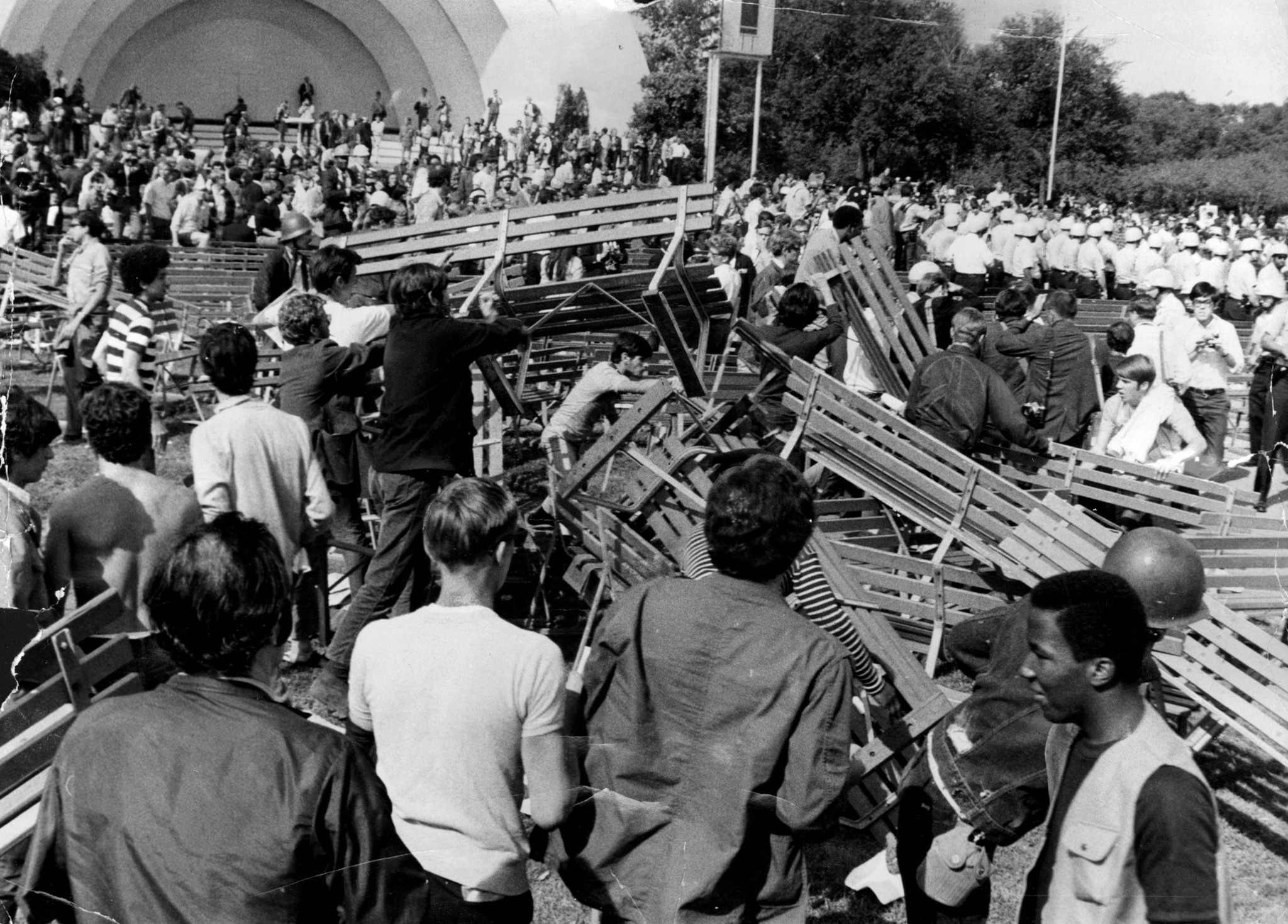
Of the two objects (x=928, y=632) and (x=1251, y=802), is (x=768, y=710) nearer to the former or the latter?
(x=928, y=632)

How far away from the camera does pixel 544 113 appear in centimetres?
1945

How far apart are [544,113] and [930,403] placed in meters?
13.7

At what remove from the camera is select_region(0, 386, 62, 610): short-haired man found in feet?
12.5

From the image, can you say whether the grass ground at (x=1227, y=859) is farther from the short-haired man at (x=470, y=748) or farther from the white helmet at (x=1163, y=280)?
the white helmet at (x=1163, y=280)

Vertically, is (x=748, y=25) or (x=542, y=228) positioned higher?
(x=748, y=25)

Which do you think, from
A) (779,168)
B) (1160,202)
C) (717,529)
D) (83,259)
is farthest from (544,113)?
(717,529)

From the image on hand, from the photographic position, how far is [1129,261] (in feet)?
66.4

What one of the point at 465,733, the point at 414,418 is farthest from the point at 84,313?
the point at 465,733

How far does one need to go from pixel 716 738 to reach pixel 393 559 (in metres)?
3.26

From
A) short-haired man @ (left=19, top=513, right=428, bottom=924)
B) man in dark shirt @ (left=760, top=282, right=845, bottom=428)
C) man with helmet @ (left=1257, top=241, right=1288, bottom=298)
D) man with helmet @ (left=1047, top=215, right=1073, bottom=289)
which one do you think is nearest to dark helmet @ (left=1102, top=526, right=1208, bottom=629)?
short-haired man @ (left=19, top=513, right=428, bottom=924)

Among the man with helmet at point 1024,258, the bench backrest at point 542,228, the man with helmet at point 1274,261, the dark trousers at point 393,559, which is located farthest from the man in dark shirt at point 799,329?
the man with helmet at point 1024,258

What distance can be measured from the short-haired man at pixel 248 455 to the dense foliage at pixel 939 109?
5388 millimetres

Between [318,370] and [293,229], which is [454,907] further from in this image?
[293,229]

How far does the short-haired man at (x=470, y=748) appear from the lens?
9.42ft
